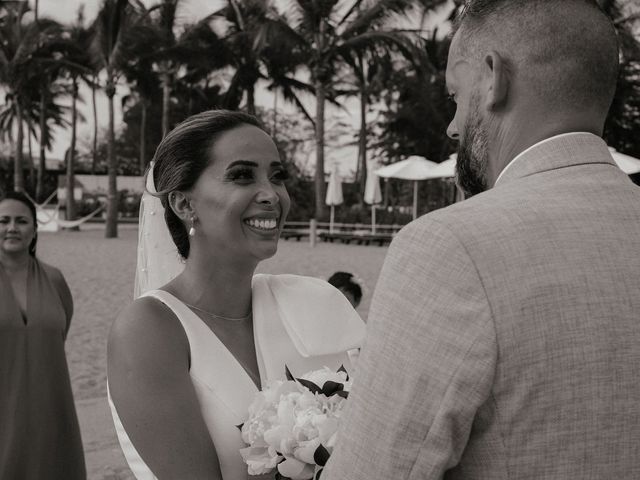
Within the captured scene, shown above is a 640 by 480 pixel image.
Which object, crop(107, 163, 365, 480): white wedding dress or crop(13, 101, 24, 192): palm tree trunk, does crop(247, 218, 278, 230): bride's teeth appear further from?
crop(13, 101, 24, 192): palm tree trunk

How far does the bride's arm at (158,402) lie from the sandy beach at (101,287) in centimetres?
325

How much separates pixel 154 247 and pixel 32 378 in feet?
5.89

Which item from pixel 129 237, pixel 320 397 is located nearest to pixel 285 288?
pixel 320 397

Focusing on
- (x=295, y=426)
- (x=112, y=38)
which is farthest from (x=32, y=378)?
(x=112, y=38)

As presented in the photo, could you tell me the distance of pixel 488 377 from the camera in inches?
44.8

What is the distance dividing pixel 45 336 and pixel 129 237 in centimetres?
2436

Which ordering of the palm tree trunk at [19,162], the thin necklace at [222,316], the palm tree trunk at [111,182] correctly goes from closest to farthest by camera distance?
the thin necklace at [222,316]
the palm tree trunk at [111,182]
the palm tree trunk at [19,162]

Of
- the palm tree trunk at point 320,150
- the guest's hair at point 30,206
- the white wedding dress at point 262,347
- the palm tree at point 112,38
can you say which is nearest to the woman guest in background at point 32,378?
the guest's hair at point 30,206

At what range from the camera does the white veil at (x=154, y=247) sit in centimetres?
301

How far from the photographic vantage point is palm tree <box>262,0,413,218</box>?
27719mm

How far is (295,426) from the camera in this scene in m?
1.78

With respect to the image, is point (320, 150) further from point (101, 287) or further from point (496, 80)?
point (496, 80)

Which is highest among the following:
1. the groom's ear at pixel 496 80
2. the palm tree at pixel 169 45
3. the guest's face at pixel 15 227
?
the palm tree at pixel 169 45

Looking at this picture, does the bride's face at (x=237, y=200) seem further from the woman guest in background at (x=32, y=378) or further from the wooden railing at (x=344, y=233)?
the wooden railing at (x=344, y=233)
